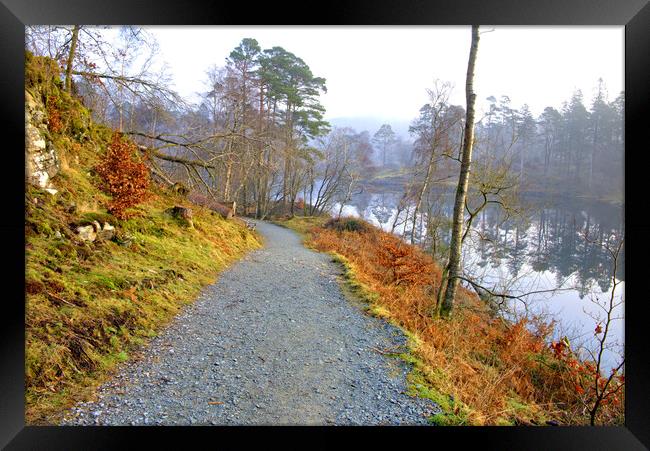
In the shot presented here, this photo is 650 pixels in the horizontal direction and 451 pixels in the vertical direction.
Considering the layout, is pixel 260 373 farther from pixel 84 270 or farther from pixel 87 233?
pixel 87 233

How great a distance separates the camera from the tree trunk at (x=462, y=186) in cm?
374

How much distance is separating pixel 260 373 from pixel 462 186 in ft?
9.89

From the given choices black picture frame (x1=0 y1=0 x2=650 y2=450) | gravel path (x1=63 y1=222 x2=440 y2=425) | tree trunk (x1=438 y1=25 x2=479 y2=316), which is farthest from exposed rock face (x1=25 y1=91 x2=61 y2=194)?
tree trunk (x1=438 y1=25 x2=479 y2=316)

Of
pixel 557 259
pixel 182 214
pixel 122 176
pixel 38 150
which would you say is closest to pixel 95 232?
pixel 38 150

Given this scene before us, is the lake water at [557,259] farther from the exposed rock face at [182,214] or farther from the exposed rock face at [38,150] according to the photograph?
the exposed rock face at [38,150]

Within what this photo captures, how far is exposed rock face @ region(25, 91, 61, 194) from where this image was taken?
316 centimetres

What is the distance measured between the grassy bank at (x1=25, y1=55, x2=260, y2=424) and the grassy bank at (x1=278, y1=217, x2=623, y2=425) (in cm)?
211

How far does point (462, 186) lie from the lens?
3.92 meters

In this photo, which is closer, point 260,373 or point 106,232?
point 260,373

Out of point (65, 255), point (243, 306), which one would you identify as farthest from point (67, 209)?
point (243, 306)

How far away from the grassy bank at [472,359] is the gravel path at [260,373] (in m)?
0.22

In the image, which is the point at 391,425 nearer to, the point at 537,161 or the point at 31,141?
the point at 31,141
